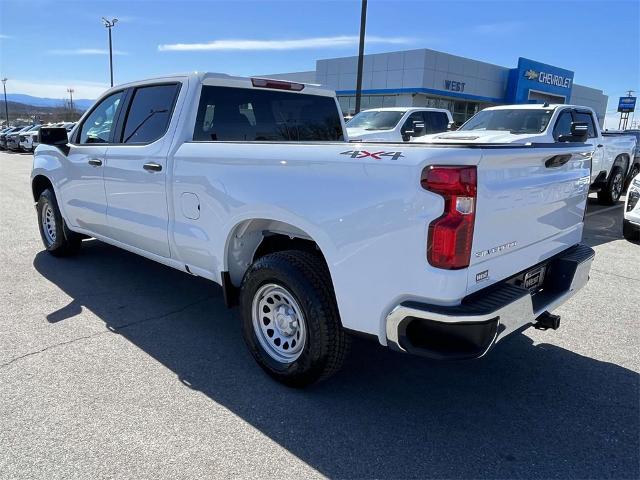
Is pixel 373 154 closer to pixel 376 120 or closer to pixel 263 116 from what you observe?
pixel 263 116

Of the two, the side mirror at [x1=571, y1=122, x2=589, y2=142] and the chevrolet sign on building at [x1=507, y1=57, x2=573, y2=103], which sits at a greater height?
the chevrolet sign on building at [x1=507, y1=57, x2=573, y2=103]

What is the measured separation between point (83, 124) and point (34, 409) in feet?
10.9

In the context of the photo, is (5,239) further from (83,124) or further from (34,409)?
(34,409)

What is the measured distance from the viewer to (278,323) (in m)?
3.29

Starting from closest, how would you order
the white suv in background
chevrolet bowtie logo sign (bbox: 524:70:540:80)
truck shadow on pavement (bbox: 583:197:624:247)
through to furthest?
1. the white suv in background
2. truck shadow on pavement (bbox: 583:197:624:247)
3. chevrolet bowtie logo sign (bbox: 524:70:540:80)

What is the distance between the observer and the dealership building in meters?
33.8

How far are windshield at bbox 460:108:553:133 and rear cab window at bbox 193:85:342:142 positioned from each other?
17.2ft

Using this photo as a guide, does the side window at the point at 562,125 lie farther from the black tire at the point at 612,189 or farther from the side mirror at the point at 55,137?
the side mirror at the point at 55,137

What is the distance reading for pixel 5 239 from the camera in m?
7.02

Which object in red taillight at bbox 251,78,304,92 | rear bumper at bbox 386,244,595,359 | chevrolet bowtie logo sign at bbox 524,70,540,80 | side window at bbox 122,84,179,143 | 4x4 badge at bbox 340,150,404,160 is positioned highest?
chevrolet bowtie logo sign at bbox 524,70,540,80

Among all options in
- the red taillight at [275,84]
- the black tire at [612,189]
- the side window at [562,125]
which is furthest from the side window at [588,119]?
the red taillight at [275,84]

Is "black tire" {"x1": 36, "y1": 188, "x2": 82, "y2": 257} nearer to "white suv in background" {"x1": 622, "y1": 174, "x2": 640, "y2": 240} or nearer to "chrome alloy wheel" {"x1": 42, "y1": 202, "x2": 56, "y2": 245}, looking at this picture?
"chrome alloy wheel" {"x1": 42, "y1": 202, "x2": 56, "y2": 245}

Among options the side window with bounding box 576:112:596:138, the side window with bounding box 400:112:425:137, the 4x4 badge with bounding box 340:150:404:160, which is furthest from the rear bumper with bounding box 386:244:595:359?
the side window with bounding box 400:112:425:137

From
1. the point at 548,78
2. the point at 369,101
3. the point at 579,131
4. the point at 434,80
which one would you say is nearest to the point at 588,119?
the point at 579,131
